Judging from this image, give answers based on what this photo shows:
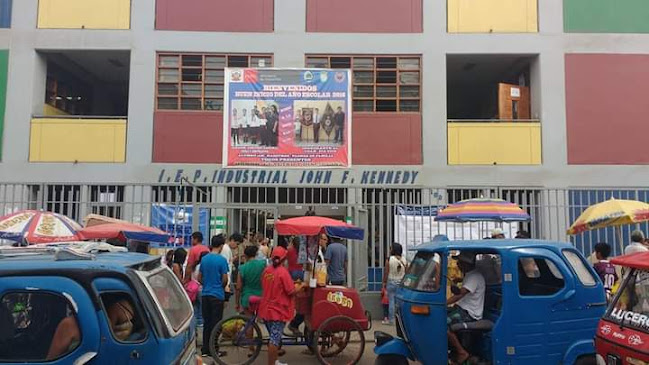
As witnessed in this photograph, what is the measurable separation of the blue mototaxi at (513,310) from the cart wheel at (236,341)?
203 cm

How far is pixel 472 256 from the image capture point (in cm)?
606

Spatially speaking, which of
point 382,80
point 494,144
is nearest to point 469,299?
point 494,144

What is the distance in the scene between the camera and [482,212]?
30.8 ft

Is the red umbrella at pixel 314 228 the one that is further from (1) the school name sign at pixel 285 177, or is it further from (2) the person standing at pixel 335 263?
(1) the school name sign at pixel 285 177

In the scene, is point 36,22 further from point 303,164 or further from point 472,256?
point 472,256

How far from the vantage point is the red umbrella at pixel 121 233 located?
334 inches

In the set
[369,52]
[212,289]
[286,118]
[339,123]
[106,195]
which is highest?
[369,52]

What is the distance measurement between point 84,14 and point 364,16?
8.10 metres

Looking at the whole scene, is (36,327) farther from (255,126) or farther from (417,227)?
(255,126)

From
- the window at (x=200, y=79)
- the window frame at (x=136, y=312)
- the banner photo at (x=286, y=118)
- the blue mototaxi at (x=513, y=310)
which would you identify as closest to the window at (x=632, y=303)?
the blue mototaxi at (x=513, y=310)

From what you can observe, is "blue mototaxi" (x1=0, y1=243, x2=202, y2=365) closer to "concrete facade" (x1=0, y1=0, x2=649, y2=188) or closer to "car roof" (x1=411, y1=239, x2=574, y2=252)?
"car roof" (x1=411, y1=239, x2=574, y2=252)

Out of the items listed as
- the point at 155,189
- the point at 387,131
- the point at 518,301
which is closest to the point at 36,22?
the point at 155,189

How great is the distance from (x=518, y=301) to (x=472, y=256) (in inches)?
28.3

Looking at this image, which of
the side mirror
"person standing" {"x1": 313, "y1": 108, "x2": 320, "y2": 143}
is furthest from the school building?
the side mirror
